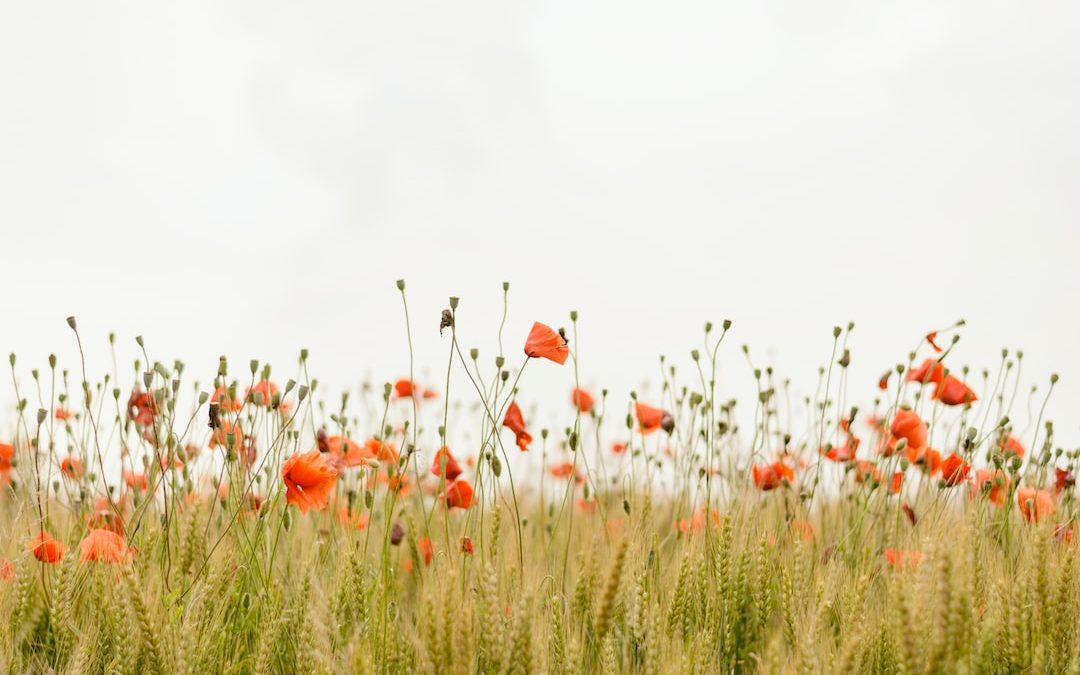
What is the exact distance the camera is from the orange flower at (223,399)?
3.18m

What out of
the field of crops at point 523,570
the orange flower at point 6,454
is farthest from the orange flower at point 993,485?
the orange flower at point 6,454

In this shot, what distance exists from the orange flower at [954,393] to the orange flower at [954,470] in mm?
340

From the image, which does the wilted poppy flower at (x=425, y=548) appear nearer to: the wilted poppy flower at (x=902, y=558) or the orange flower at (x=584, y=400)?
the orange flower at (x=584, y=400)

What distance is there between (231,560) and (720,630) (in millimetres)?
1421

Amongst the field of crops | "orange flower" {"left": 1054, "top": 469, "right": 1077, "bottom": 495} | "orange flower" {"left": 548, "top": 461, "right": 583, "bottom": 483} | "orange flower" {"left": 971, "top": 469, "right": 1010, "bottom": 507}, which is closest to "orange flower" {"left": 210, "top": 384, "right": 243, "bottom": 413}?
the field of crops

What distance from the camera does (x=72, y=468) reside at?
3.69 metres

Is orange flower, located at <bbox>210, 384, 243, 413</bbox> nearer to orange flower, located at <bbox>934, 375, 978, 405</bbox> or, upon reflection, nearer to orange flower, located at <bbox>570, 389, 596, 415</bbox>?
orange flower, located at <bbox>570, 389, 596, 415</bbox>

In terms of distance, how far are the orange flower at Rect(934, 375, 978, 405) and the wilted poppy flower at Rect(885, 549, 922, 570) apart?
79 cm

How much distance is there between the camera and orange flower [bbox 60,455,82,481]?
362cm

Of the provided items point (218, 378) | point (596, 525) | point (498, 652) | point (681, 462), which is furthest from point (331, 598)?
point (681, 462)

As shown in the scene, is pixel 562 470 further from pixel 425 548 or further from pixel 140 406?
pixel 140 406

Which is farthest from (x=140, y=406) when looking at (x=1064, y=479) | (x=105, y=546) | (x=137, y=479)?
(x=1064, y=479)

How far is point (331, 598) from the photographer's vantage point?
269 cm

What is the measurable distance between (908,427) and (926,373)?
27 centimetres
